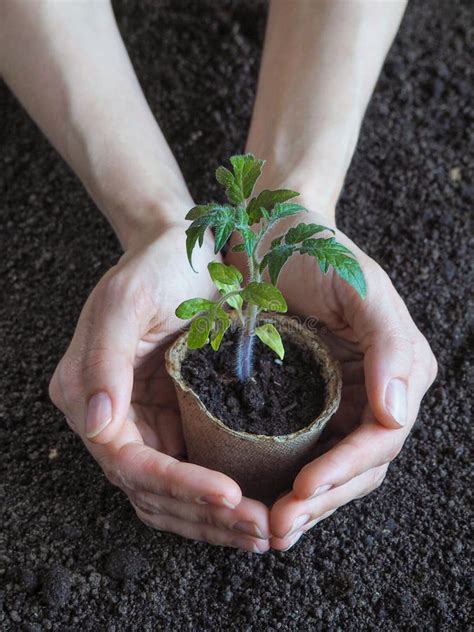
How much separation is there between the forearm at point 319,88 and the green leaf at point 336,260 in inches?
23.5

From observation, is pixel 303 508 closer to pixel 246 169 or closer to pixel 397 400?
pixel 397 400

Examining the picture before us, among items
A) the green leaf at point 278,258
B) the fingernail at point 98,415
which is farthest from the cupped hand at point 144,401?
the green leaf at point 278,258

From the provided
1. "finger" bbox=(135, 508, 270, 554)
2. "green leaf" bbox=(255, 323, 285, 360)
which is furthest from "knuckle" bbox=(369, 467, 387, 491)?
"green leaf" bbox=(255, 323, 285, 360)

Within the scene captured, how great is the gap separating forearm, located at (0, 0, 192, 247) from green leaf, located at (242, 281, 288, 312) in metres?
0.59

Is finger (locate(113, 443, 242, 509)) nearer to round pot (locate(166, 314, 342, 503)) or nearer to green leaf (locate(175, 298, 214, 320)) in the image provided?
round pot (locate(166, 314, 342, 503))

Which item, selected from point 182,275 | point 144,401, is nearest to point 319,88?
point 182,275

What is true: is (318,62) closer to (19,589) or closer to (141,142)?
(141,142)

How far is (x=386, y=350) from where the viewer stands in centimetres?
145

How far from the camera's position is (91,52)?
193 cm

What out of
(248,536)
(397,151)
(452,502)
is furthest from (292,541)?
(397,151)

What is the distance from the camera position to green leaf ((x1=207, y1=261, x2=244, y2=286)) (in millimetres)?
1325

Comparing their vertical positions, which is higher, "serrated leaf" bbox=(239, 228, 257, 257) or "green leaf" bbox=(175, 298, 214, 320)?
"serrated leaf" bbox=(239, 228, 257, 257)

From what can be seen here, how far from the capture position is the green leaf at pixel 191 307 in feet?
4.27

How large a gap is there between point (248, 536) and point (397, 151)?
1.36m
